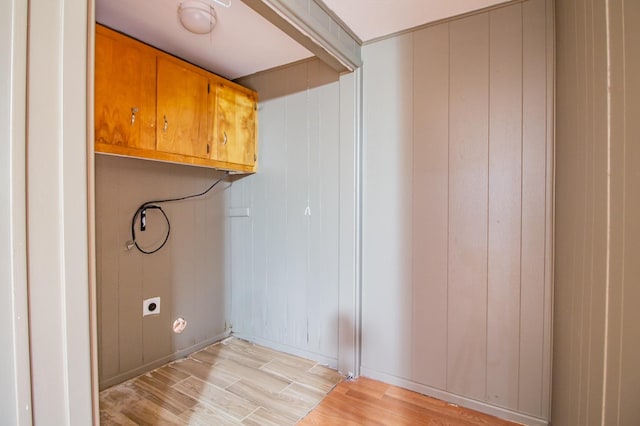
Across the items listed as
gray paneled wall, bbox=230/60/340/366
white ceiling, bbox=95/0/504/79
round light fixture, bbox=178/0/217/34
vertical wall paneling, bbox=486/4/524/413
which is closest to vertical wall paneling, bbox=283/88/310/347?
gray paneled wall, bbox=230/60/340/366

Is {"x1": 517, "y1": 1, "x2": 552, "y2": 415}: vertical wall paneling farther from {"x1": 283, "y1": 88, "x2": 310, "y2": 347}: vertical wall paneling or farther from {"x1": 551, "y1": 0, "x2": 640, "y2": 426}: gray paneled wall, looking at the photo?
{"x1": 283, "y1": 88, "x2": 310, "y2": 347}: vertical wall paneling

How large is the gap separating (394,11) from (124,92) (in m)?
1.60

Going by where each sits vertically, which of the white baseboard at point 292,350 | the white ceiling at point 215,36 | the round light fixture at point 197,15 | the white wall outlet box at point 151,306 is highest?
the white ceiling at point 215,36

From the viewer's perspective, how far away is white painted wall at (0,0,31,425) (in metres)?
0.63

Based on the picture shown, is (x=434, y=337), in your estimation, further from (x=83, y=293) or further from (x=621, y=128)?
(x=83, y=293)

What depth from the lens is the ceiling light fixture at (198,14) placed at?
1.60 metres

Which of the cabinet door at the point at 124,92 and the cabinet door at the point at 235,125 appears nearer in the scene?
the cabinet door at the point at 124,92

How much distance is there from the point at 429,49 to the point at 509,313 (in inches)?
62.4

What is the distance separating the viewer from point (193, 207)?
242 centimetres

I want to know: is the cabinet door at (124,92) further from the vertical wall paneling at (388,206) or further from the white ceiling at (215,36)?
the vertical wall paneling at (388,206)

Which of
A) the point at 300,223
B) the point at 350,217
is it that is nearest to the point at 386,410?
the point at 350,217

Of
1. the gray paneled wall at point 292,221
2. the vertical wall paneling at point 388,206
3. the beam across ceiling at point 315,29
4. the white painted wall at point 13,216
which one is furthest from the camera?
the gray paneled wall at point 292,221

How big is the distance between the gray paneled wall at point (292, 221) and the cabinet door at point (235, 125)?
0.11 m

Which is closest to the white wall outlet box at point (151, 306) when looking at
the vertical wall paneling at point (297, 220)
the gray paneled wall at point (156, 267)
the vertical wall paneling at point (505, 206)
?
the gray paneled wall at point (156, 267)
